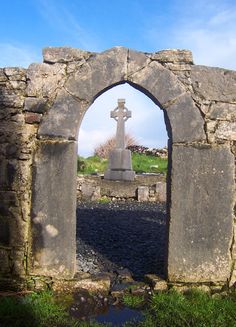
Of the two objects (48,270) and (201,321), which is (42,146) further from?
(201,321)

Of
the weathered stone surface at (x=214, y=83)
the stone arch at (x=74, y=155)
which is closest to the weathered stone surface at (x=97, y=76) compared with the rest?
the stone arch at (x=74, y=155)

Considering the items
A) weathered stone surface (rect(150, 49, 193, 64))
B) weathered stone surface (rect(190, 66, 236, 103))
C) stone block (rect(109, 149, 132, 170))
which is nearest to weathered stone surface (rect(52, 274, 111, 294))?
weathered stone surface (rect(190, 66, 236, 103))

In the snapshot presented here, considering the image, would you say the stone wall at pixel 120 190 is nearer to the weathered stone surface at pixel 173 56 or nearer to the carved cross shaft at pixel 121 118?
the carved cross shaft at pixel 121 118

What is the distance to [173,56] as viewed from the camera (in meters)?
4.14

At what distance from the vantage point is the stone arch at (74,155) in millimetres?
4066

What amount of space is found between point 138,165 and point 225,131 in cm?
1415

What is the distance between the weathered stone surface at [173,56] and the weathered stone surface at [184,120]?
0.42 metres

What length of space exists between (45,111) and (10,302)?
2.02 metres

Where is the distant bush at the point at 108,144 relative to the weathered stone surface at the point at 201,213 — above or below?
above

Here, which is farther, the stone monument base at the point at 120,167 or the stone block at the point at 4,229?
the stone monument base at the point at 120,167

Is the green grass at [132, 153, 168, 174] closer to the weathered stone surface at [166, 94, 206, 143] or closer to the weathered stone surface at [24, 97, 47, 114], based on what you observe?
the weathered stone surface at [166, 94, 206, 143]

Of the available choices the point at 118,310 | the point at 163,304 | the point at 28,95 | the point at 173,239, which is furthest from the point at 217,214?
the point at 28,95

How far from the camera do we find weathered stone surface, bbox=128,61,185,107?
409cm

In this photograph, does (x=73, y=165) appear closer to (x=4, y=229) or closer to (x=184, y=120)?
(x=4, y=229)
